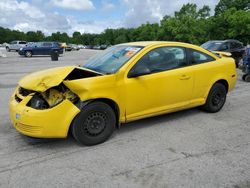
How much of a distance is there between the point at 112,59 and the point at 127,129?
1251mm

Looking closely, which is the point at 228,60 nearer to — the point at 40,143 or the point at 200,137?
the point at 200,137

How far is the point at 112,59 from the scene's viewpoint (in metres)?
5.20

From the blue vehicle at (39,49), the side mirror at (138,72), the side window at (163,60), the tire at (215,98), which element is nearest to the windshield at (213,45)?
the tire at (215,98)

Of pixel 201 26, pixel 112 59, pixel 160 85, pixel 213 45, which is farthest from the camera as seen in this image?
pixel 201 26

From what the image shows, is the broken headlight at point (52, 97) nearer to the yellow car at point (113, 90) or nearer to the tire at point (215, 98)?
the yellow car at point (113, 90)

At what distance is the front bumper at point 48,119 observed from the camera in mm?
4125

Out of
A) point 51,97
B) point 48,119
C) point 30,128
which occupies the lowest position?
point 30,128

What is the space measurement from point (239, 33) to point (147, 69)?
4012cm

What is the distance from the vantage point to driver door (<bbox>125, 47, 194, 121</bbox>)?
482 cm

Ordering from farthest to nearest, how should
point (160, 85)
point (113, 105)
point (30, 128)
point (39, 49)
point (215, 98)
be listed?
point (39, 49) → point (215, 98) → point (160, 85) → point (113, 105) → point (30, 128)

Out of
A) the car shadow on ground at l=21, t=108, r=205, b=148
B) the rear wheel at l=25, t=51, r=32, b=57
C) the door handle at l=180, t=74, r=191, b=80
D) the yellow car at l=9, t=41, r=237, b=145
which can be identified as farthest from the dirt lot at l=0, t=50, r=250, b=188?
the rear wheel at l=25, t=51, r=32, b=57

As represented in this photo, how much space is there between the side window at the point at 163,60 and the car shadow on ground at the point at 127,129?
1.04 m

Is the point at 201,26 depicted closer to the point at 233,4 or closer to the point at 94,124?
the point at 233,4

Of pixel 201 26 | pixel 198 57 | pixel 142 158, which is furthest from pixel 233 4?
pixel 142 158
